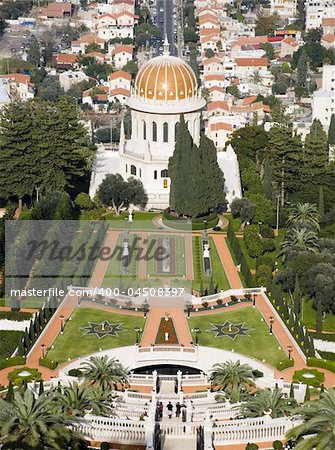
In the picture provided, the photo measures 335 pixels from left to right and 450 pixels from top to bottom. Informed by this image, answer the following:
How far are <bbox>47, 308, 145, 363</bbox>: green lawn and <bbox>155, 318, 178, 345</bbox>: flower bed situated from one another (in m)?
1.51

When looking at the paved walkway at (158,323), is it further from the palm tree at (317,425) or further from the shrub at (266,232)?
the palm tree at (317,425)

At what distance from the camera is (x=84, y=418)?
57938 mm

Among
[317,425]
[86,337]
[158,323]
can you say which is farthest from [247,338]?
[317,425]

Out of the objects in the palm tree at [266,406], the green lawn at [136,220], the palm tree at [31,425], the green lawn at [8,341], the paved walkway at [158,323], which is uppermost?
the palm tree at [31,425]

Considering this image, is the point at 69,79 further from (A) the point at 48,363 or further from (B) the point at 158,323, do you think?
(A) the point at 48,363

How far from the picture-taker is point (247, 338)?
73.5 metres

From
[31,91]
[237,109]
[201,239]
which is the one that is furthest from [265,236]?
[31,91]

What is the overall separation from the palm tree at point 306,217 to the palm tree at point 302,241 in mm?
2841

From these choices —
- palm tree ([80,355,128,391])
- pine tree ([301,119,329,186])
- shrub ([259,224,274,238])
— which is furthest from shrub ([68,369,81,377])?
pine tree ([301,119,329,186])

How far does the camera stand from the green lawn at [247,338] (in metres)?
A: 71.1

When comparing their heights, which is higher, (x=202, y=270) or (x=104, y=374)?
(x=104, y=374)

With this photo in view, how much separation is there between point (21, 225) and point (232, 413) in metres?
36.4

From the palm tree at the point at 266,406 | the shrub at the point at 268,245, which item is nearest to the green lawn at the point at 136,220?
the shrub at the point at 268,245

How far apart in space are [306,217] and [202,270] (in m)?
11.7
